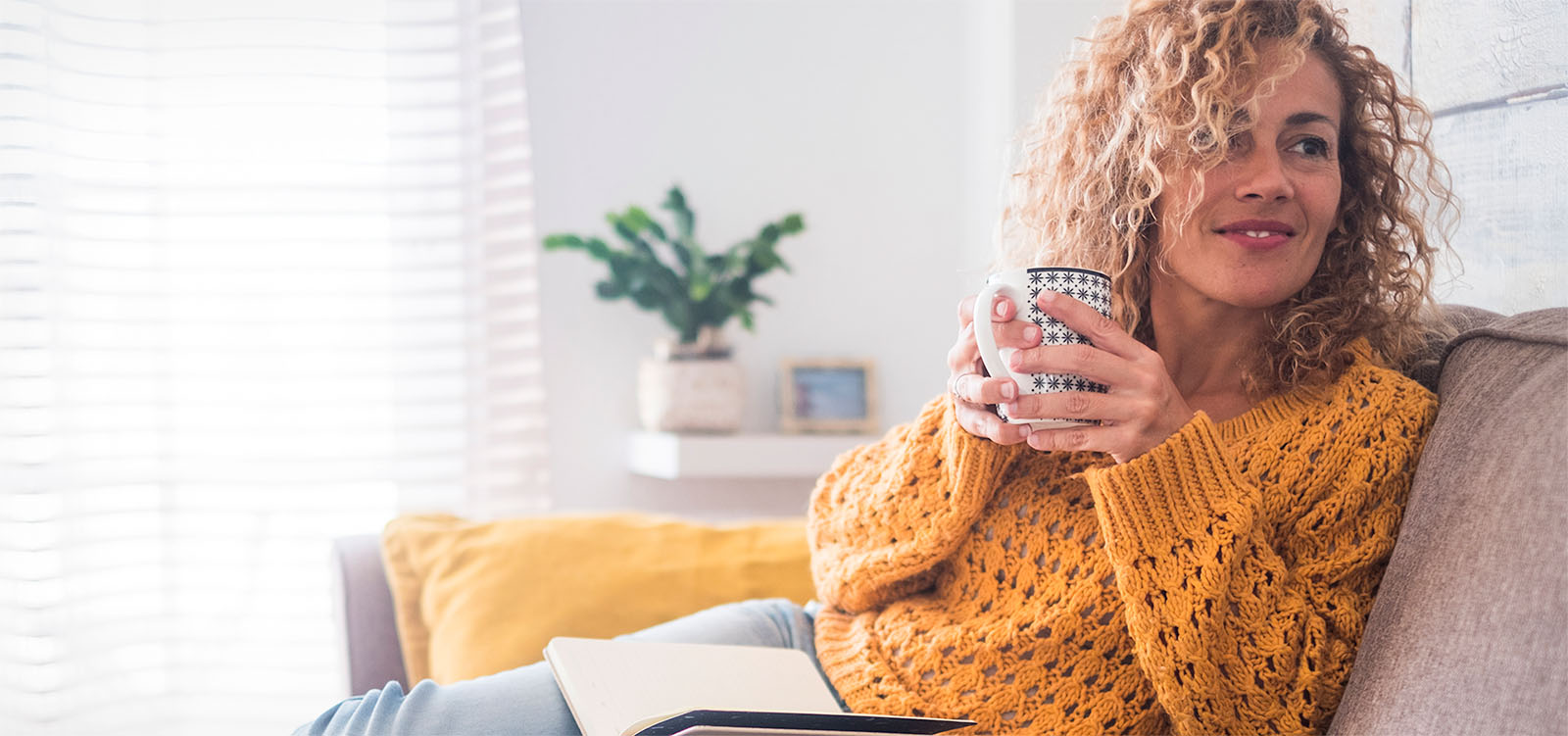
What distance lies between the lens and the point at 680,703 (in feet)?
2.94

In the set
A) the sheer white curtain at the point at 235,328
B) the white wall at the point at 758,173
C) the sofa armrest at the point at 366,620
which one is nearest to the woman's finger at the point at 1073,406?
the sofa armrest at the point at 366,620

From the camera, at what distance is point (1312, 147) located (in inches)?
38.6

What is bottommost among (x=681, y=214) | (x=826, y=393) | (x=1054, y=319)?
(x=826, y=393)

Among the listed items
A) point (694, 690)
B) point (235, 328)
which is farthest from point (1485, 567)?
point (235, 328)

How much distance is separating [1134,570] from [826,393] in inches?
78.9

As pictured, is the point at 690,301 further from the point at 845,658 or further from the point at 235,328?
the point at 845,658

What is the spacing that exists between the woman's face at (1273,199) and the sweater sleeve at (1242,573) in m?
0.18

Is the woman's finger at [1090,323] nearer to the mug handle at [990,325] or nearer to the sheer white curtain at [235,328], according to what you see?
the mug handle at [990,325]

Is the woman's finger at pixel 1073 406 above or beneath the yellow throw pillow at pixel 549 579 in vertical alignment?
above

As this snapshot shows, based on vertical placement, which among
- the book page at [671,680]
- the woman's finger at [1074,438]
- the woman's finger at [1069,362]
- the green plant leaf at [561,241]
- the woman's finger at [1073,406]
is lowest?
the book page at [671,680]

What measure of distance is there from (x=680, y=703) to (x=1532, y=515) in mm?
611

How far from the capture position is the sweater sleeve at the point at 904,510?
3.29 ft

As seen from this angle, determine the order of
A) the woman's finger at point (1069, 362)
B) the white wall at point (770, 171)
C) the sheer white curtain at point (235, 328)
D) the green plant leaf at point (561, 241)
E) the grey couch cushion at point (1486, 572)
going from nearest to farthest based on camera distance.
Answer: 1. the grey couch cushion at point (1486, 572)
2. the woman's finger at point (1069, 362)
3. the sheer white curtain at point (235, 328)
4. the green plant leaf at point (561, 241)
5. the white wall at point (770, 171)

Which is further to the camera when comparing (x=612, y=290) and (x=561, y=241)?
(x=612, y=290)
